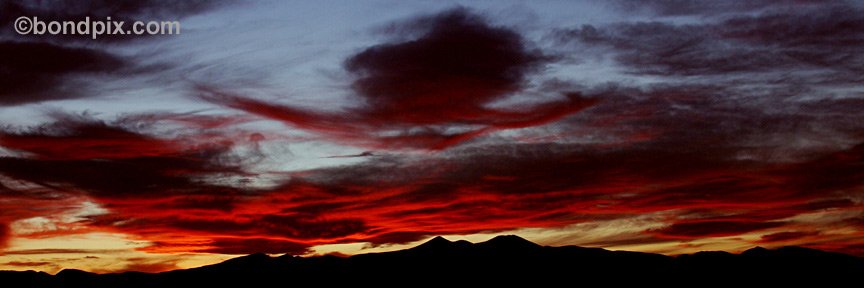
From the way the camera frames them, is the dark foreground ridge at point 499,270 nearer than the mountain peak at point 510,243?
Yes

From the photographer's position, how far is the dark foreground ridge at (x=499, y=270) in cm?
15438

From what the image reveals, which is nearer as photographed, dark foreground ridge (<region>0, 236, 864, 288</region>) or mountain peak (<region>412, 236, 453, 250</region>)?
dark foreground ridge (<region>0, 236, 864, 288</region>)

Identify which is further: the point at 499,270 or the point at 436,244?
the point at 436,244

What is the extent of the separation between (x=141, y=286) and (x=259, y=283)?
79.9ft

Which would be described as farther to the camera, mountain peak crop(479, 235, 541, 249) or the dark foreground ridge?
mountain peak crop(479, 235, 541, 249)

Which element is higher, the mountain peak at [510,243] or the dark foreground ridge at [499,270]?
the mountain peak at [510,243]

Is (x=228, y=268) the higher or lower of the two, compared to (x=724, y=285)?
higher

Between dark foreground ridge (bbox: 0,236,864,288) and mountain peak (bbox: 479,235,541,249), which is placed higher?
mountain peak (bbox: 479,235,541,249)

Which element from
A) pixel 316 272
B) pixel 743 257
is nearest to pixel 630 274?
pixel 743 257

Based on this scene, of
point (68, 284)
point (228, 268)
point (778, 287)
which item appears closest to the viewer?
point (778, 287)

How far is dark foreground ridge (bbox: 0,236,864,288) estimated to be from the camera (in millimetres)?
154375

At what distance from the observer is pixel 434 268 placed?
16862cm

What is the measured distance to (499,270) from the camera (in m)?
170

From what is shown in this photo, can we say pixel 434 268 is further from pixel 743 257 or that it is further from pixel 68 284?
pixel 68 284
